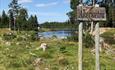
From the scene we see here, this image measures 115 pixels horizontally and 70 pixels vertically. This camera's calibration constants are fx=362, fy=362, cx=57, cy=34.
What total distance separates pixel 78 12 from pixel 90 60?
7.16 metres

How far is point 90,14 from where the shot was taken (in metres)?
9.52

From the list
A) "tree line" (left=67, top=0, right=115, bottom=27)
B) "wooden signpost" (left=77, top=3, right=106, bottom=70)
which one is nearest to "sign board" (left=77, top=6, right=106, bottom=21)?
"wooden signpost" (left=77, top=3, right=106, bottom=70)

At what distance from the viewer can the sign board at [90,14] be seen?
9.46 metres

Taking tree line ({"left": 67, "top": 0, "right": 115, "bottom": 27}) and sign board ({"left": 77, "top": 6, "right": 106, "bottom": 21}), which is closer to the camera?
sign board ({"left": 77, "top": 6, "right": 106, "bottom": 21})

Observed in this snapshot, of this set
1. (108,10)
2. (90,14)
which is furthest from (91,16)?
(108,10)

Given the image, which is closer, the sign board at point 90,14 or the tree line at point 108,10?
the sign board at point 90,14

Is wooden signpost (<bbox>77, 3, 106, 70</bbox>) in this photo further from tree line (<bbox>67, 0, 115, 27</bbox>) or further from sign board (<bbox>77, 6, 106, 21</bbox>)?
tree line (<bbox>67, 0, 115, 27</bbox>)

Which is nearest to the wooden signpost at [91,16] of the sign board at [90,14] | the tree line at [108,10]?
the sign board at [90,14]

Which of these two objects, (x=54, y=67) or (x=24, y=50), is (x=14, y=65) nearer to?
(x=54, y=67)

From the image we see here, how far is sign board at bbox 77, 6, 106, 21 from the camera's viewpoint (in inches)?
372

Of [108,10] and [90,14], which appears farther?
[108,10]

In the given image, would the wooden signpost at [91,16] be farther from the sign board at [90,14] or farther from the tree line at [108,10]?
the tree line at [108,10]

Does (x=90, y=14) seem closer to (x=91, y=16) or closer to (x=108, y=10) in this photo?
(x=91, y=16)

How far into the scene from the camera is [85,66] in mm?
14977
